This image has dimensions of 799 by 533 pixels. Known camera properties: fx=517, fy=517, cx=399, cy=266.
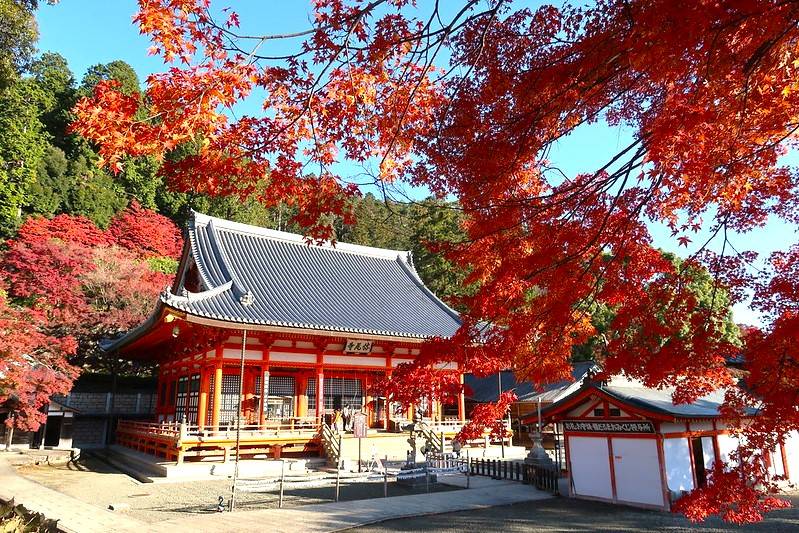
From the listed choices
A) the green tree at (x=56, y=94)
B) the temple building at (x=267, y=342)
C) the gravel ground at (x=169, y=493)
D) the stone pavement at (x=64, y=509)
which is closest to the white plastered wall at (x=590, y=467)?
the gravel ground at (x=169, y=493)

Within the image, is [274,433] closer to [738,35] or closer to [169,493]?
[169,493]

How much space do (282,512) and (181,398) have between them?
1199 centimetres

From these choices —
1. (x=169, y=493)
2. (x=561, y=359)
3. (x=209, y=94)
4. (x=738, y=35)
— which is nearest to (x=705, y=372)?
(x=561, y=359)

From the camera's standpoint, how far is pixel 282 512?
998 centimetres

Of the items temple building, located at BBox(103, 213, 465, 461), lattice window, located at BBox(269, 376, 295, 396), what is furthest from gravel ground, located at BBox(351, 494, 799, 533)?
lattice window, located at BBox(269, 376, 295, 396)

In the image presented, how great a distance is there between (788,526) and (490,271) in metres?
7.38

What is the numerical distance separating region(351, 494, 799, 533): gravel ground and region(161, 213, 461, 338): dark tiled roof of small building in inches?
321

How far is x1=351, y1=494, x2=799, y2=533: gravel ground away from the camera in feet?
29.9

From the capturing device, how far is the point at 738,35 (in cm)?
443

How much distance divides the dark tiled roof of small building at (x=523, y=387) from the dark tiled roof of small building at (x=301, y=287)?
573 centimetres

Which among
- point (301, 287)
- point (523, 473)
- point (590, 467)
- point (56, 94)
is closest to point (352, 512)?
point (590, 467)

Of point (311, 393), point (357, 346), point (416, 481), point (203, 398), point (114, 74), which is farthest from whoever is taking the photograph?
point (114, 74)

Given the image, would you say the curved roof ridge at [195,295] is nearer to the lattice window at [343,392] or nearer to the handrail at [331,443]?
the lattice window at [343,392]

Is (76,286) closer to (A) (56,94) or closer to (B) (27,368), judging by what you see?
(B) (27,368)
